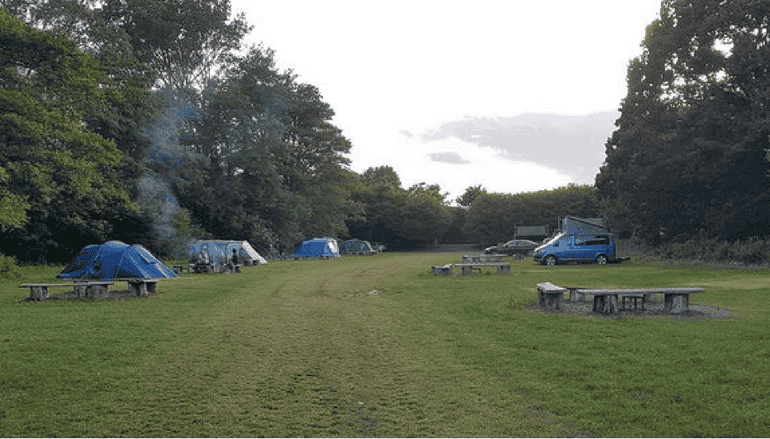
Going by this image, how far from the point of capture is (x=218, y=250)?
29172 millimetres

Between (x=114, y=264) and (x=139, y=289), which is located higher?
(x=114, y=264)

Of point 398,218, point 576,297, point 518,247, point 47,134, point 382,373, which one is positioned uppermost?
point 47,134

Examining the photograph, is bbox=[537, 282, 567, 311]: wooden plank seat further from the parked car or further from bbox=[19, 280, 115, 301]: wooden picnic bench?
the parked car

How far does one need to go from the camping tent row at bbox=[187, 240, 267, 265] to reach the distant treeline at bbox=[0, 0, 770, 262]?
11.8 ft

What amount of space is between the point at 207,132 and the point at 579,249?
89.4 feet

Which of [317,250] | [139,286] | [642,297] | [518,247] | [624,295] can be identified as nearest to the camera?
[624,295]

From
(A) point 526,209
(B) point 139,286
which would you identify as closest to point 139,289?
(B) point 139,286

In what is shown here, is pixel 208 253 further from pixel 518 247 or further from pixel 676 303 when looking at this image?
pixel 676 303

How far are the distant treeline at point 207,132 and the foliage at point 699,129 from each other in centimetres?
10

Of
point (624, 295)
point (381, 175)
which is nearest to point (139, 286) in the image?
point (624, 295)

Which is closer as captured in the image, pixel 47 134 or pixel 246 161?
pixel 47 134

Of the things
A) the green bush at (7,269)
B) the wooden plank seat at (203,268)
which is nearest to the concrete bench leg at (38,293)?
the green bush at (7,269)

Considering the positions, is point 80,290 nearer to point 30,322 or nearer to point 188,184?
point 30,322

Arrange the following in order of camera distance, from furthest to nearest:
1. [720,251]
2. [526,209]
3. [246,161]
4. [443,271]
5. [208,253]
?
[526,209], [246,161], [208,253], [720,251], [443,271]
